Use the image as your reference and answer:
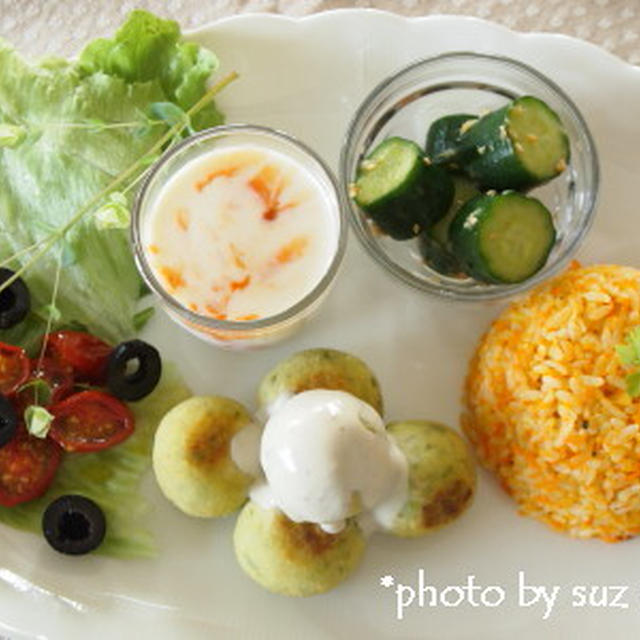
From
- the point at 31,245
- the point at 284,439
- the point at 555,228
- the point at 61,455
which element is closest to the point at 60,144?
the point at 31,245

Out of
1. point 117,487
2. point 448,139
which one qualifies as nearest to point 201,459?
point 117,487

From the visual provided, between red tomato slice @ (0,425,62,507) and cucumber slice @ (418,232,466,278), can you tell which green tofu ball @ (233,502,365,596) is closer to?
red tomato slice @ (0,425,62,507)

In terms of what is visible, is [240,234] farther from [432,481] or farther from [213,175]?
[432,481]

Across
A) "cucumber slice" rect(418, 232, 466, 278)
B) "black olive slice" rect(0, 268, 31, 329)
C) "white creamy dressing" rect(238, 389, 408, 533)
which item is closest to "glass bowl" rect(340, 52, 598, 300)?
"cucumber slice" rect(418, 232, 466, 278)

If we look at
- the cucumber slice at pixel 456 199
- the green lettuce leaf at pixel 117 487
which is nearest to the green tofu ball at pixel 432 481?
the cucumber slice at pixel 456 199

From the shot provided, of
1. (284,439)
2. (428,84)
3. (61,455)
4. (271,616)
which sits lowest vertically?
(271,616)

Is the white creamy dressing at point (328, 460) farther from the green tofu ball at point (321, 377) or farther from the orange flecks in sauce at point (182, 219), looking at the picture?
the orange flecks in sauce at point (182, 219)

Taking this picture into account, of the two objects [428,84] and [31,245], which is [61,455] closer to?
[31,245]
